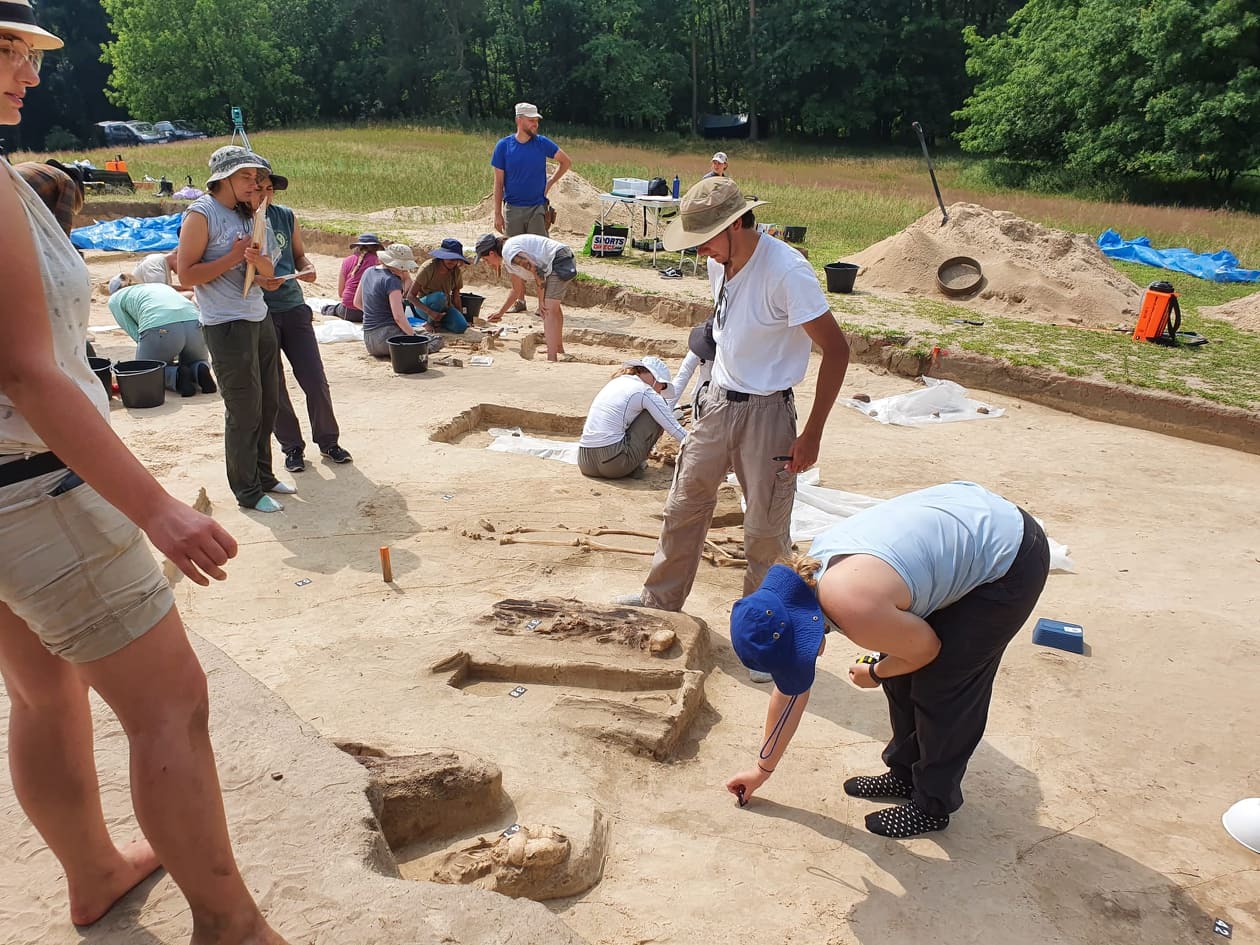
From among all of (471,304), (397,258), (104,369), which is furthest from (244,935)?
(471,304)

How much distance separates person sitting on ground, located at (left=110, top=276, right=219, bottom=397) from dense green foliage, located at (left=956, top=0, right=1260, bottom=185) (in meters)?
23.4

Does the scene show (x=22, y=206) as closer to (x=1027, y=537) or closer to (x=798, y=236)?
(x=1027, y=537)

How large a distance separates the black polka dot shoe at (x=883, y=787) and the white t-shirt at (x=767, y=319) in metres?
1.53

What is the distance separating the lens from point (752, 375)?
12.3 ft

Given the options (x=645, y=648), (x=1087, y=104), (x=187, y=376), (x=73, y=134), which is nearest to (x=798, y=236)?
(x=187, y=376)

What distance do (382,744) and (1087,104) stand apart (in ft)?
93.4

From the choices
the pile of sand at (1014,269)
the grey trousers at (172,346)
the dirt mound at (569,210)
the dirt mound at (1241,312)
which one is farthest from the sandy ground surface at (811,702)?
the dirt mound at (569,210)

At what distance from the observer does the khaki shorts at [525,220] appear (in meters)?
9.82

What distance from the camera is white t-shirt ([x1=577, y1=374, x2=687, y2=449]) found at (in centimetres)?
590

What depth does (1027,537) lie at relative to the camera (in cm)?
268

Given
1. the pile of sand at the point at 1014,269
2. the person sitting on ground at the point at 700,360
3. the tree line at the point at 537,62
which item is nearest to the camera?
the person sitting on ground at the point at 700,360

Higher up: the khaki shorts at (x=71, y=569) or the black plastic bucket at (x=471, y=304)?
the khaki shorts at (x=71, y=569)

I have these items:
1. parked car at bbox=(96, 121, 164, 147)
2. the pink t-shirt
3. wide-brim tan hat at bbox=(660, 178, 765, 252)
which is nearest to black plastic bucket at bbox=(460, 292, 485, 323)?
the pink t-shirt

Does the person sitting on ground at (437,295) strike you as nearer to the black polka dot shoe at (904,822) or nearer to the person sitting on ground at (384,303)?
the person sitting on ground at (384,303)
